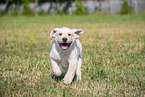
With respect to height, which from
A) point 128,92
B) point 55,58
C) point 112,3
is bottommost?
point 128,92

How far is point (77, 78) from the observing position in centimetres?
307

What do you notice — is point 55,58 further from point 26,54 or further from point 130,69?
point 26,54

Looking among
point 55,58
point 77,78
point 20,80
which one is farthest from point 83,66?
point 20,80

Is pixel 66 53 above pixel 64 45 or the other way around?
the other way around

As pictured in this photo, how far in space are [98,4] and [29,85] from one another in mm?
28755

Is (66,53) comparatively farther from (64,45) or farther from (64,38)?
(64,38)

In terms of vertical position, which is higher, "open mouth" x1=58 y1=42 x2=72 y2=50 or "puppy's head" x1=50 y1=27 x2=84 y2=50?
"puppy's head" x1=50 y1=27 x2=84 y2=50

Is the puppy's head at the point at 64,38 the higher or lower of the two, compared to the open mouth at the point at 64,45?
higher

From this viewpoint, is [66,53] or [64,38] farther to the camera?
[66,53]

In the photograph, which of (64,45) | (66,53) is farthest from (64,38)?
(66,53)

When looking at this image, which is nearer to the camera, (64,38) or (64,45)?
(64,38)

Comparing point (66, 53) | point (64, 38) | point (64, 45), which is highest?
point (64, 38)

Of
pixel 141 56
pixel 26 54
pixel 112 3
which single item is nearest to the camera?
pixel 141 56

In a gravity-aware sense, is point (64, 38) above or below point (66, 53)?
above
